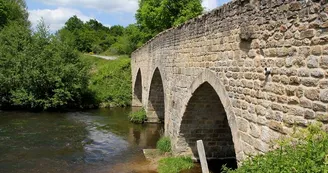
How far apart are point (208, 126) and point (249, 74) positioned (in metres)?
4.49

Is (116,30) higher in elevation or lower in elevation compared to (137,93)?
higher

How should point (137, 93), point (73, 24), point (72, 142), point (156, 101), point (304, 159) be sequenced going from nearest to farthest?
point (304, 159) → point (72, 142) → point (156, 101) → point (137, 93) → point (73, 24)

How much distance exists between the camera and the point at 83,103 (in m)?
23.6

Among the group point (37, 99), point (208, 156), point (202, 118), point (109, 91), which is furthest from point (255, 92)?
point (109, 91)

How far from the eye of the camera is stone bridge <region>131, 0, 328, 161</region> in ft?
14.2

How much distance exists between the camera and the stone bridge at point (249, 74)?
4340 mm

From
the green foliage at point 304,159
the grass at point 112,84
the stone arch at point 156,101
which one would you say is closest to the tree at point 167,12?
the grass at point 112,84

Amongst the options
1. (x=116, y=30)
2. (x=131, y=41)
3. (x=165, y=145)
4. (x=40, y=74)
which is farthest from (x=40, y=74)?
(x=116, y=30)

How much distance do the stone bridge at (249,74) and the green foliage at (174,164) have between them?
339mm

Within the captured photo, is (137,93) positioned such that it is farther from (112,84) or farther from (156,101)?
(156,101)

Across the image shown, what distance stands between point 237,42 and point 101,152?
7809 millimetres

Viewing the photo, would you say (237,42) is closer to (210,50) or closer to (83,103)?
(210,50)

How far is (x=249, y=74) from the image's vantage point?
584 centimetres

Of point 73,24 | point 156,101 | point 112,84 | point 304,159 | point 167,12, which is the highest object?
point 73,24
